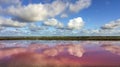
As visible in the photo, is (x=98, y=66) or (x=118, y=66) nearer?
(x=118, y=66)

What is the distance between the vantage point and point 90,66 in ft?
65.9

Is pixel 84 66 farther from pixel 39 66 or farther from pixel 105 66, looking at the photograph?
pixel 39 66

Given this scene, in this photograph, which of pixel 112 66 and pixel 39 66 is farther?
pixel 39 66

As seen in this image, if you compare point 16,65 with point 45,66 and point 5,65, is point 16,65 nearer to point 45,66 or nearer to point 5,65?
point 5,65

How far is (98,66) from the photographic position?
20438 mm

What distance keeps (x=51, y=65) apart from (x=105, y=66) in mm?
4215

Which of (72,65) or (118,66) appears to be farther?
(72,65)

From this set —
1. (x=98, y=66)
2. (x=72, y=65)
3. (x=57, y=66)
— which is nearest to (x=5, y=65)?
(x=57, y=66)

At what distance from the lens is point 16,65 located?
2025 cm

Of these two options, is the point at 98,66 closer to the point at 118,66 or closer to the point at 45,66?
the point at 118,66

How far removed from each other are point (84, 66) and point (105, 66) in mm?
1603

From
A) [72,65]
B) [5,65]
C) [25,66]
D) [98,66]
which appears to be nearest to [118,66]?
[98,66]

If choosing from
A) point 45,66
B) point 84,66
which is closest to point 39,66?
point 45,66

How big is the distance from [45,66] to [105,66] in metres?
4.58
